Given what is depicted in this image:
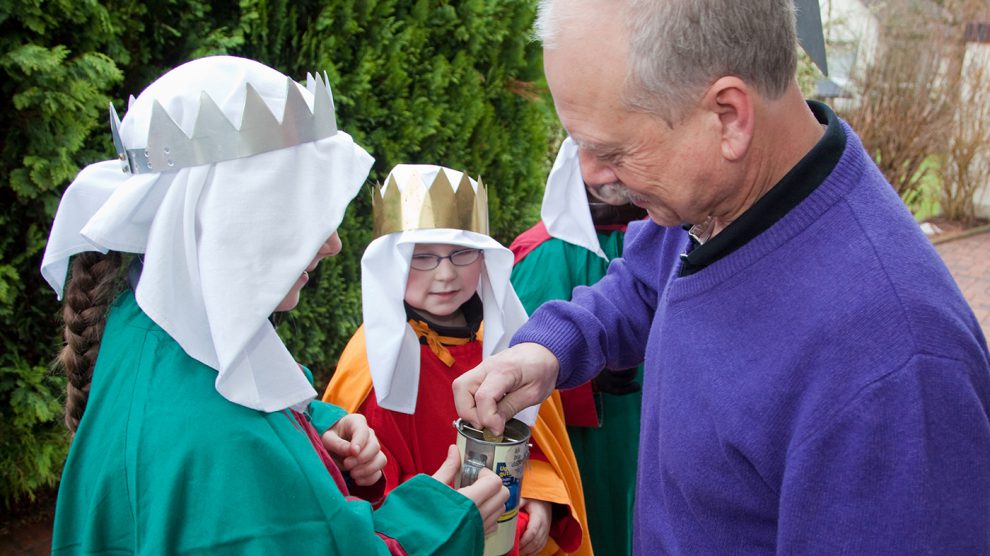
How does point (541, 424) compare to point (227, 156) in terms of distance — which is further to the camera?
point (541, 424)

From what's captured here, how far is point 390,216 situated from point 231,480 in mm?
1594

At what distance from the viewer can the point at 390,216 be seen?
115 inches

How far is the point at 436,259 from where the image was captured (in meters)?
2.89

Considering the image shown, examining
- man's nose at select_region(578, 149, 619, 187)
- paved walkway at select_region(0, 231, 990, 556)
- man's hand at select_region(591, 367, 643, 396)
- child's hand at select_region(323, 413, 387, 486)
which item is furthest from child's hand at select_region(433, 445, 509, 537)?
paved walkway at select_region(0, 231, 990, 556)

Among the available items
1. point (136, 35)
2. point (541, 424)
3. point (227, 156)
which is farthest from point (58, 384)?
point (227, 156)

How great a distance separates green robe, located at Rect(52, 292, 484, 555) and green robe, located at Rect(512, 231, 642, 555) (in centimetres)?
210

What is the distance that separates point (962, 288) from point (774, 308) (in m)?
9.73

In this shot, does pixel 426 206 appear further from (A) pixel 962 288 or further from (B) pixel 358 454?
(A) pixel 962 288

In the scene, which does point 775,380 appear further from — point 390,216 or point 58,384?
point 58,384

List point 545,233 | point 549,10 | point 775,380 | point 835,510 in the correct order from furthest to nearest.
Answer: point 545,233
point 549,10
point 775,380
point 835,510

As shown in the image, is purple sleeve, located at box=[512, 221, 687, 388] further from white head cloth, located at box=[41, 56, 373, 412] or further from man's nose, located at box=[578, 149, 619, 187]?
white head cloth, located at box=[41, 56, 373, 412]

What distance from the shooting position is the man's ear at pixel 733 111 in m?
1.40

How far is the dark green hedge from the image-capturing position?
3.52m

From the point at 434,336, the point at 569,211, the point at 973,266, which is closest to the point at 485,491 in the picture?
the point at 434,336
